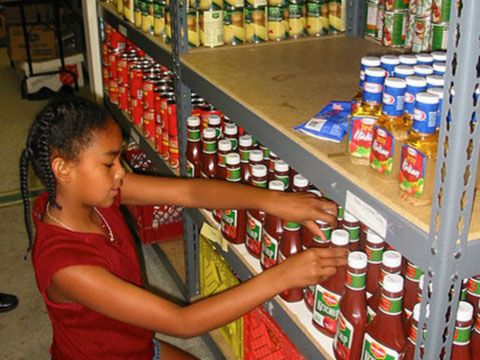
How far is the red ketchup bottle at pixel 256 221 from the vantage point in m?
1.87

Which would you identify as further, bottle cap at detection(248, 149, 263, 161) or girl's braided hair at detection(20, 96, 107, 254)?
bottle cap at detection(248, 149, 263, 161)

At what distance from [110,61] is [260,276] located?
2.14 m

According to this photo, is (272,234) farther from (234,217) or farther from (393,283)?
(393,283)

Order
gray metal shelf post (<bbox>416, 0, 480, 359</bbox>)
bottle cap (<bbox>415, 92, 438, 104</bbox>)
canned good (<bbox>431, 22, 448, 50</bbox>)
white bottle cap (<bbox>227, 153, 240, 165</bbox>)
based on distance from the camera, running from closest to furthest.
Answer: gray metal shelf post (<bbox>416, 0, 480, 359</bbox>) → bottle cap (<bbox>415, 92, 438, 104</bbox>) → canned good (<bbox>431, 22, 448, 50</bbox>) → white bottle cap (<bbox>227, 153, 240, 165</bbox>)

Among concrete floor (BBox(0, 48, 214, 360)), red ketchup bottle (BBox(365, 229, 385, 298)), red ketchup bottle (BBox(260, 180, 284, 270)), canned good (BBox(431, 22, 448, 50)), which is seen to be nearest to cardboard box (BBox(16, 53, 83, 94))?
concrete floor (BBox(0, 48, 214, 360))

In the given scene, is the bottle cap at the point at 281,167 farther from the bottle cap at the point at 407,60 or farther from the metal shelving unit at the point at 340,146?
the bottle cap at the point at 407,60

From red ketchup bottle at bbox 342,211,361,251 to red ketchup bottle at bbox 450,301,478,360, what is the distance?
0.36m

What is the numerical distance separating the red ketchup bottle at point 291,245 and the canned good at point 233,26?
0.85 metres

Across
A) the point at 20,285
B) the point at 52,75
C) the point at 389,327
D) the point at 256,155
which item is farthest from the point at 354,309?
the point at 52,75

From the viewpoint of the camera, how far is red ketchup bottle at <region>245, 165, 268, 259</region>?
73.5 inches

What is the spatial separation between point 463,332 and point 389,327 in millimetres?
149

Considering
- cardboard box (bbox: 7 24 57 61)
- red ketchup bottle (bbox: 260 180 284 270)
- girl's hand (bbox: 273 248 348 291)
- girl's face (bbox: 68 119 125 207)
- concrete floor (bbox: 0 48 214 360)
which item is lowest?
concrete floor (bbox: 0 48 214 360)

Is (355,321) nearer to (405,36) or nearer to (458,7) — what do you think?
(458,7)

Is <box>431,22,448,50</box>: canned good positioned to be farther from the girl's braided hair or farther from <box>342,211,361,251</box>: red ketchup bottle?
the girl's braided hair
